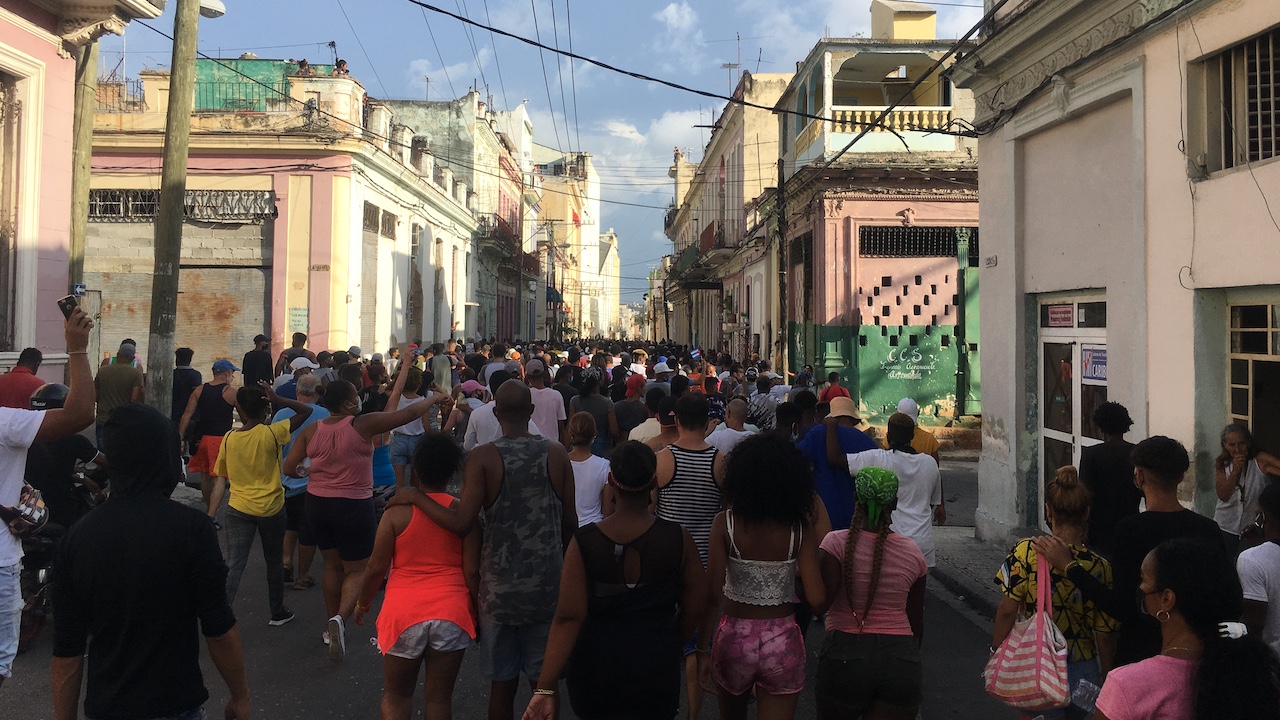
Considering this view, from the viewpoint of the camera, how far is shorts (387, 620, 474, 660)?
12.7 ft

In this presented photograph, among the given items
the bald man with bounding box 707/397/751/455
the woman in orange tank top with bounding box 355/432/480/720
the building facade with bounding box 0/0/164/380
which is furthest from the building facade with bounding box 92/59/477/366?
the woman in orange tank top with bounding box 355/432/480/720

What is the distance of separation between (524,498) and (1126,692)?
2502mm

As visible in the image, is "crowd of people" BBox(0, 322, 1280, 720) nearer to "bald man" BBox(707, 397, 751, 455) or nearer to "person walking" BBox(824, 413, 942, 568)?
"person walking" BBox(824, 413, 942, 568)

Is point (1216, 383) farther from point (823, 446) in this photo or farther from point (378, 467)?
point (378, 467)

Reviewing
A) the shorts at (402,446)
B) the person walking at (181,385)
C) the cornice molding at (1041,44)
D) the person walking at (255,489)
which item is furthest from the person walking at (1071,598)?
the person walking at (181,385)

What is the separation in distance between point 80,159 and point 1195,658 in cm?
1288

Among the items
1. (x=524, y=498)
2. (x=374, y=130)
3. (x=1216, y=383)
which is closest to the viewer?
(x=524, y=498)

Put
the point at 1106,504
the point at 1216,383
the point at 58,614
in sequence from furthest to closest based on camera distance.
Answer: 1. the point at 1216,383
2. the point at 1106,504
3. the point at 58,614

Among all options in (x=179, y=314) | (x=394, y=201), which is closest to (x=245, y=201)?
(x=179, y=314)

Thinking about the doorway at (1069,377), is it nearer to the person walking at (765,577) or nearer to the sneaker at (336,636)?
the person walking at (765,577)

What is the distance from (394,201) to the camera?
23844 mm

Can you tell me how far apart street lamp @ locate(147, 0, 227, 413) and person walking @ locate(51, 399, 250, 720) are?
24.3 feet

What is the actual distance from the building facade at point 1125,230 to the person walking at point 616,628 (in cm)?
482

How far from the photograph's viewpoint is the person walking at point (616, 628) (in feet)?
10.3
